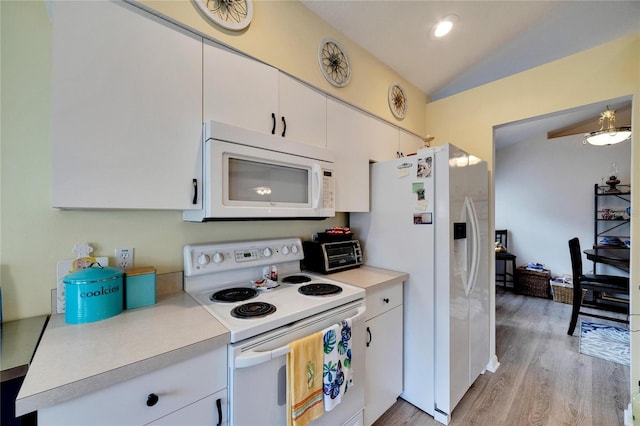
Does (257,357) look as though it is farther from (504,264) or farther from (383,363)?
(504,264)

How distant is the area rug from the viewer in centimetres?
240

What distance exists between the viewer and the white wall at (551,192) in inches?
158

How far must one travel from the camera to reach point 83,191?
923 millimetres

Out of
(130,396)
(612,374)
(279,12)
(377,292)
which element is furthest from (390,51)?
(612,374)

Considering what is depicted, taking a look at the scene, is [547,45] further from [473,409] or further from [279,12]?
[473,409]

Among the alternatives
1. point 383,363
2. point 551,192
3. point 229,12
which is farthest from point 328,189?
point 551,192

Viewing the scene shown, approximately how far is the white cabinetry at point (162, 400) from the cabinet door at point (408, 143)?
2.18m

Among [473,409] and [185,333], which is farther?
[473,409]

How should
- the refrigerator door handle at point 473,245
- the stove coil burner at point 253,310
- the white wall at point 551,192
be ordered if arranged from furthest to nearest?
the white wall at point 551,192 < the refrigerator door handle at point 473,245 < the stove coil burner at point 253,310

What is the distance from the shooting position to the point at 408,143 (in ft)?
8.11

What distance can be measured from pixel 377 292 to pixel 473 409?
115 cm

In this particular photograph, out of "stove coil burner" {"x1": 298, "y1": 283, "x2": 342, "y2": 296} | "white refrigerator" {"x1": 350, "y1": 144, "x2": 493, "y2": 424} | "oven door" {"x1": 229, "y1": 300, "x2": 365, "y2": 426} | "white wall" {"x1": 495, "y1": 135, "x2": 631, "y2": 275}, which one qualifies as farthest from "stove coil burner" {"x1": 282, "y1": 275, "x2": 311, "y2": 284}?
"white wall" {"x1": 495, "y1": 135, "x2": 631, "y2": 275}

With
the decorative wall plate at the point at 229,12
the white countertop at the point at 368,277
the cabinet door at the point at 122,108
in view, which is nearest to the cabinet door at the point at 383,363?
the white countertop at the point at 368,277

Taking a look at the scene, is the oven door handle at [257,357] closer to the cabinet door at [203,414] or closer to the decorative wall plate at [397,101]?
the cabinet door at [203,414]
